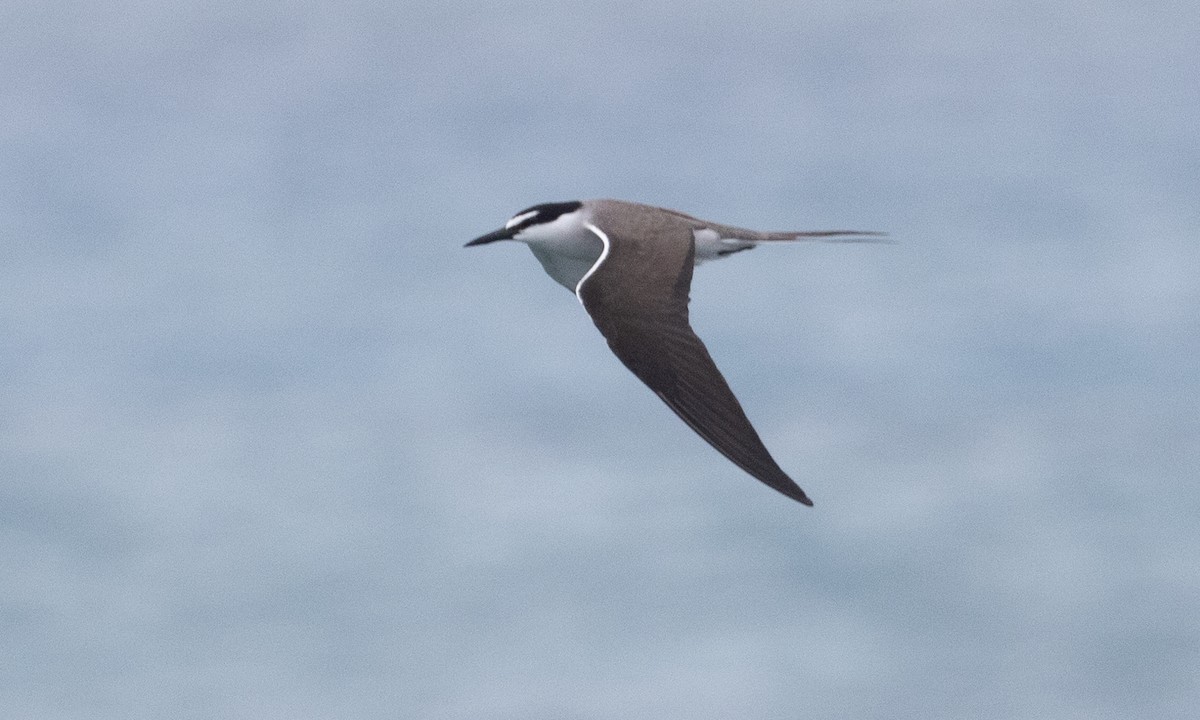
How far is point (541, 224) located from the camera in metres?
17.1

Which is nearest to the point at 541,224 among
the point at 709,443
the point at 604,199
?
the point at 604,199

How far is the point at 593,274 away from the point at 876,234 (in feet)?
11.4

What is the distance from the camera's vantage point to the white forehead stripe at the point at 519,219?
17.3 meters

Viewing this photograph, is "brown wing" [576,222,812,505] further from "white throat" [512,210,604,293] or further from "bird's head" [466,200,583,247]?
"bird's head" [466,200,583,247]

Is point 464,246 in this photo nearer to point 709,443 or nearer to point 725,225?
point 725,225

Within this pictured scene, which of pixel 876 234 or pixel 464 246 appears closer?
pixel 876 234

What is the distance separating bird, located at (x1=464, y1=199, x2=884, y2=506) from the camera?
43.3 ft

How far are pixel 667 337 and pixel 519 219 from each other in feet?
12.4

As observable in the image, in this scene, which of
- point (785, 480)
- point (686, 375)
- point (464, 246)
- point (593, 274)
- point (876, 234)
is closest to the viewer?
point (785, 480)

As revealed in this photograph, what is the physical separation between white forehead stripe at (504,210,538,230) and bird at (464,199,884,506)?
0.6 inches

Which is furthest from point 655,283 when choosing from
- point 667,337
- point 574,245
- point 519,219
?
point 519,219

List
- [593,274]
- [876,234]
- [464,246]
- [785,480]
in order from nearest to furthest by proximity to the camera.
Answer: [785,480]
[593,274]
[876,234]
[464,246]

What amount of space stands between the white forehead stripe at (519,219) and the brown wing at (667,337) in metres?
1.51

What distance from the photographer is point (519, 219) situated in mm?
17406
